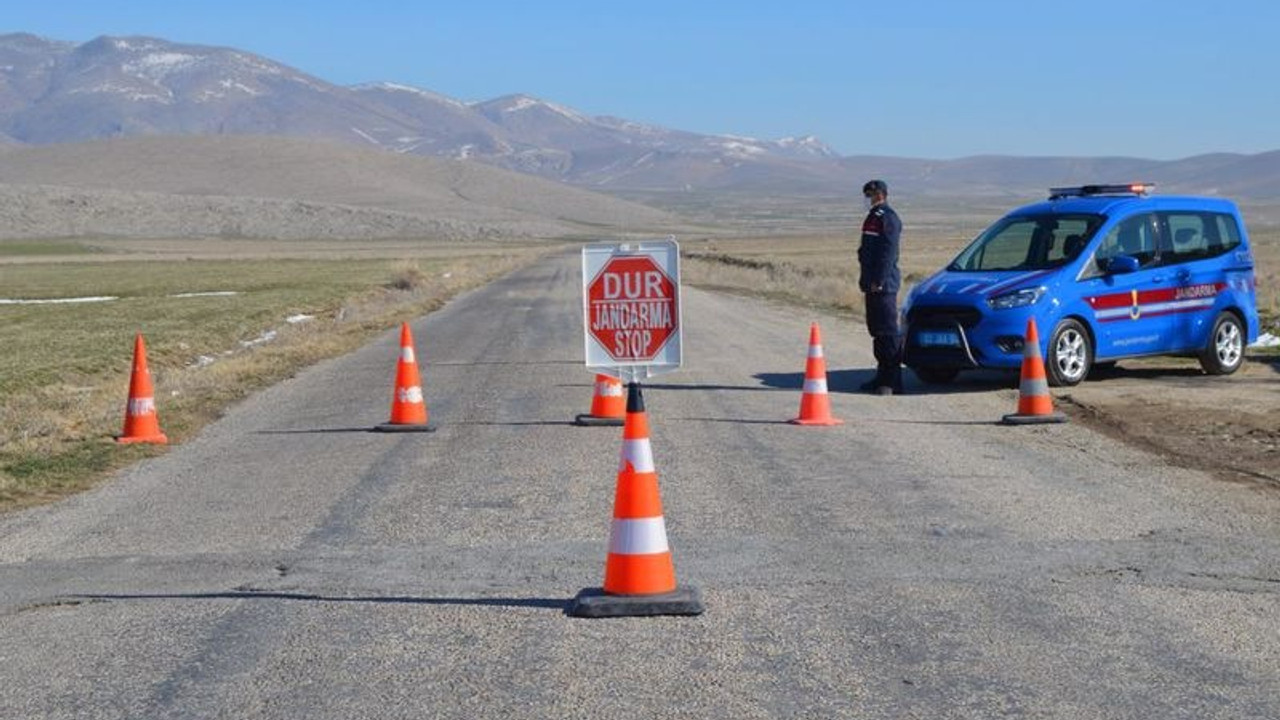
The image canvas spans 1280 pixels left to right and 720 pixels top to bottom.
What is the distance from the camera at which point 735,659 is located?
6.49m

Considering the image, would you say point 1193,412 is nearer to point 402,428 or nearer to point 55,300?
point 402,428

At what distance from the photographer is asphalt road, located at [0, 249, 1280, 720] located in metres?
6.14

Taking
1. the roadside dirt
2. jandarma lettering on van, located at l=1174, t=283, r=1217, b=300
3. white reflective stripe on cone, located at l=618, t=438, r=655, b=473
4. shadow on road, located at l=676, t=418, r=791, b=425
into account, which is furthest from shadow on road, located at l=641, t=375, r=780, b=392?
white reflective stripe on cone, located at l=618, t=438, r=655, b=473

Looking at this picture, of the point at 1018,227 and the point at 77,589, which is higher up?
the point at 1018,227

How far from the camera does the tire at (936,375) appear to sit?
1716 cm

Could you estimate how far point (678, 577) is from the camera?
7910 millimetres

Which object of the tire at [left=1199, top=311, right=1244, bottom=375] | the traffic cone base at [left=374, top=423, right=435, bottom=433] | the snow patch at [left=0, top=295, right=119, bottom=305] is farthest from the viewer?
the snow patch at [left=0, top=295, right=119, bottom=305]

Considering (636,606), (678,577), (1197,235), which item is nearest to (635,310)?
(678,577)

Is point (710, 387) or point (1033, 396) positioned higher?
point (1033, 396)

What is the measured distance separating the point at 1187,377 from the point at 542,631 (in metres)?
12.1

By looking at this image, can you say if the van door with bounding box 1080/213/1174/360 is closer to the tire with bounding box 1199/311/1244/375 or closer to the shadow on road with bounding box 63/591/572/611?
the tire with bounding box 1199/311/1244/375

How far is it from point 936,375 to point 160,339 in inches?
583

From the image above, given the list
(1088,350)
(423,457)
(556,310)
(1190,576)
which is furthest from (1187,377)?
(556,310)

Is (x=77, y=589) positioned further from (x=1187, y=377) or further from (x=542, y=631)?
(x=1187, y=377)
